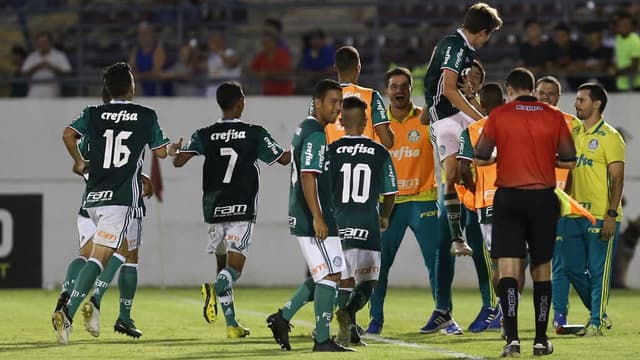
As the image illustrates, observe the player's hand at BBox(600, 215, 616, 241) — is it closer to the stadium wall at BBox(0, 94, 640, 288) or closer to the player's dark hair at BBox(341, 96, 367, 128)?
the player's dark hair at BBox(341, 96, 367, 128)

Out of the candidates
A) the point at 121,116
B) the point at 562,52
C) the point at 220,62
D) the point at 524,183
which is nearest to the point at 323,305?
the point at 524,183

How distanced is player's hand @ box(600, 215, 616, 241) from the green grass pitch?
32.7 inches

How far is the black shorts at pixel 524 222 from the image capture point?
1030 centimetres

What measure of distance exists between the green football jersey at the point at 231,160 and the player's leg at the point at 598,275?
9.45 feet

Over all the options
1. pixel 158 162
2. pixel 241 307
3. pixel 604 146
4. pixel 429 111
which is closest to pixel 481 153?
pixel 429 111

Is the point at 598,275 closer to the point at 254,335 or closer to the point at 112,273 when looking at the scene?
the point at 254,335

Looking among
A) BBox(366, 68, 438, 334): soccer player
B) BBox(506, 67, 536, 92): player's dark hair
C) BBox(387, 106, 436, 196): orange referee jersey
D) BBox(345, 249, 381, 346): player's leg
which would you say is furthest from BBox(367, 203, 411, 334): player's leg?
BBox(506, 67, 536, 92): player's dark hair

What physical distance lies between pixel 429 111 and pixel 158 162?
29.9ft

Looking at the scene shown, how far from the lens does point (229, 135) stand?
1260 centimetres

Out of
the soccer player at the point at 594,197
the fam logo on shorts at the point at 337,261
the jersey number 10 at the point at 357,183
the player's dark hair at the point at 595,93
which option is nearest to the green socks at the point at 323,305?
the fam logo on shorts at the point at 337,261

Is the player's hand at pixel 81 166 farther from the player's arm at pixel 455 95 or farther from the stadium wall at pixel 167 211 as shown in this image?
the stadium wall at pixel 167 211

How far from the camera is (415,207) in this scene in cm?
1352

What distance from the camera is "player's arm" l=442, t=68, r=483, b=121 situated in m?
11.6

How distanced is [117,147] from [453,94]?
2.76 m
